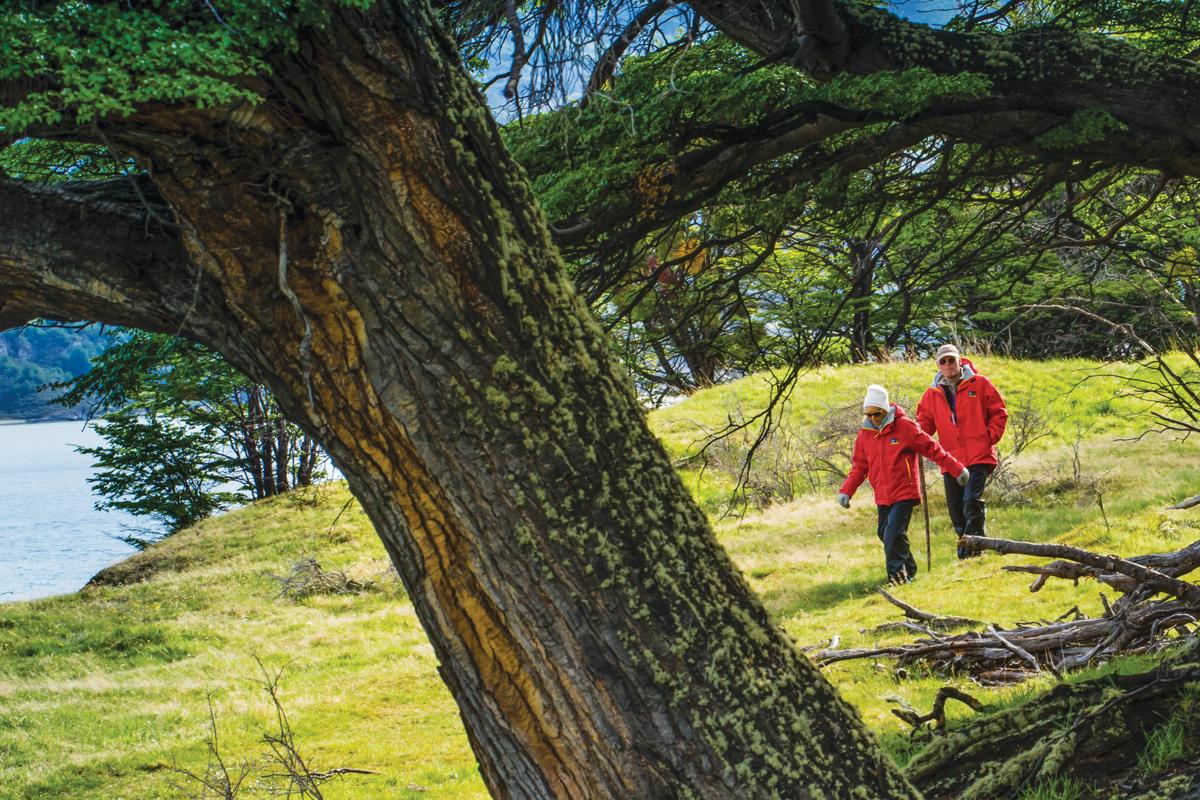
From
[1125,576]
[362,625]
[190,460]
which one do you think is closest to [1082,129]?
[1125,576]

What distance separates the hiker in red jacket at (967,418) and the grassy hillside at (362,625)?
0.74 meters

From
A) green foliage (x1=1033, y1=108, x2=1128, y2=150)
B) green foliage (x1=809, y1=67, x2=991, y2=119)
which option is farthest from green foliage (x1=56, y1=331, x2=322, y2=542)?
green foliage (x1=1033, y1=108, x2=1128, y2=150)

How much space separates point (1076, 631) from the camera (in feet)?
17.6

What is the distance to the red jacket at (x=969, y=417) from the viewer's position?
376 inches

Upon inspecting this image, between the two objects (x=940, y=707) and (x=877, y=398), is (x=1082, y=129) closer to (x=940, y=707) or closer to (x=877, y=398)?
(x=940, y=707)

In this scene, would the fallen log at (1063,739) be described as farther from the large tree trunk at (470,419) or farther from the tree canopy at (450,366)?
the large tree trunk at (470,419)

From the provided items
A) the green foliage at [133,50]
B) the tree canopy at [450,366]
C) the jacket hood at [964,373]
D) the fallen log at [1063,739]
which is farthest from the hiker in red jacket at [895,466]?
the green foliage at [133,50]

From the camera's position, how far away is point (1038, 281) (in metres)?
16.7

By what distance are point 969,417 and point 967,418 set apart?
0.08 ft

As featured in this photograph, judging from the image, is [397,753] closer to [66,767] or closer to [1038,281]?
[66,767]

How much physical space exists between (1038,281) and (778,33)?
13621 millimetres

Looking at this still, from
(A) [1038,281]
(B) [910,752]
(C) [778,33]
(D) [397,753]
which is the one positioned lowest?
(D) [397,753]

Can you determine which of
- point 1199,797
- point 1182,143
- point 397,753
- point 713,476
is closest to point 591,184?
point 1182,143

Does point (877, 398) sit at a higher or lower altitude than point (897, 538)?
higher
